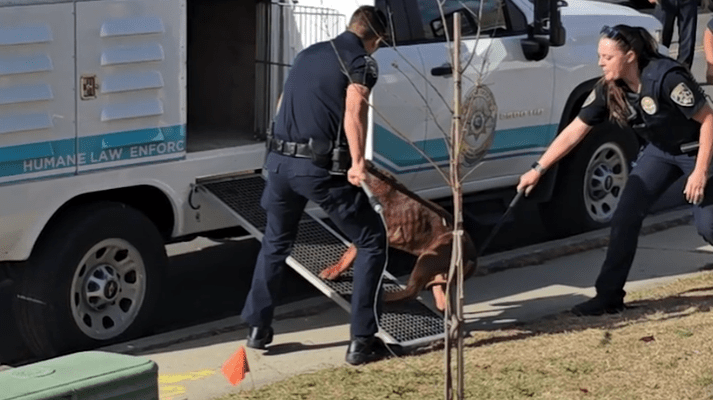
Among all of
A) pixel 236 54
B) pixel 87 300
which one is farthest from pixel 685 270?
pixel 87 300

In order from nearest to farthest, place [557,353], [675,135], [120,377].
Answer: [120,377] < [557,353] < [675,135]

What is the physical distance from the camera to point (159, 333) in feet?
24.2

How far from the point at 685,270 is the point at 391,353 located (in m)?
2.76

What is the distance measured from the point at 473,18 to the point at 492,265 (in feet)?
5.21

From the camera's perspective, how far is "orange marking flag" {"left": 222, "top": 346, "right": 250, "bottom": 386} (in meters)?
6.25

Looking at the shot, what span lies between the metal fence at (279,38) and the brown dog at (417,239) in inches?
37.6

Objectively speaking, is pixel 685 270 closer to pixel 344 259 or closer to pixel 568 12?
pixel 568 12

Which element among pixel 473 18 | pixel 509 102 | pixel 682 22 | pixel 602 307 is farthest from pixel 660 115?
pixel 682 22

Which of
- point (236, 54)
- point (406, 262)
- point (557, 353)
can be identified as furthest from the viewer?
point (406, 262)

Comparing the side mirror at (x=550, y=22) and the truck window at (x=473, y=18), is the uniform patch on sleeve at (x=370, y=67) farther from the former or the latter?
the side mirror at (x=550, y=22)

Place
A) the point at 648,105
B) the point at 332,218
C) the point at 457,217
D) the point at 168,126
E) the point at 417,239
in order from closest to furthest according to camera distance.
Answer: the point at 457,217 < the point at 332,218 < the point at 648,105 < the point at 168,126 < the point at 417,239

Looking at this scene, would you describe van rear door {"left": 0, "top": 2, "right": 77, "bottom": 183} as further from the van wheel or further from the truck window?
the truck window

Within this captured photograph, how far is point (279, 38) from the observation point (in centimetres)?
786

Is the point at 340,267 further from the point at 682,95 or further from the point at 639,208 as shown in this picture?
the point at 682,95
